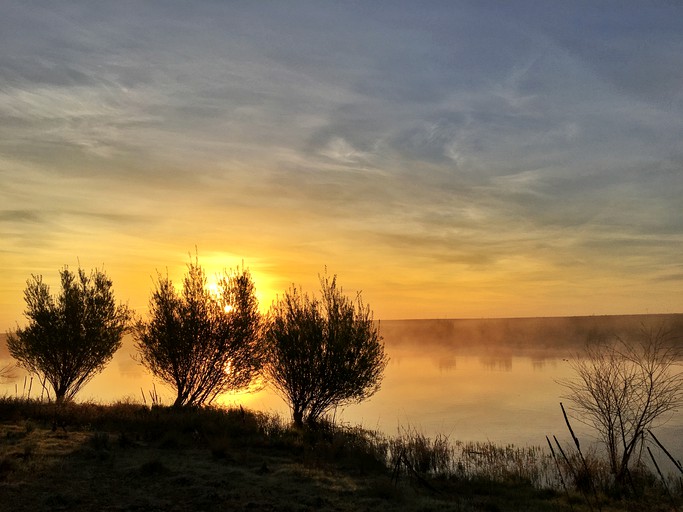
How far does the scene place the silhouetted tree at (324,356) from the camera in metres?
28.6

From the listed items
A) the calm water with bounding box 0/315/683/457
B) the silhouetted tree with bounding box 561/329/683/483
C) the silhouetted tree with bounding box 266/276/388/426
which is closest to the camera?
the silhouetted tree with bounding box 561/329/683/483

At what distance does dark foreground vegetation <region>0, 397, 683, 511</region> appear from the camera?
14133 mm

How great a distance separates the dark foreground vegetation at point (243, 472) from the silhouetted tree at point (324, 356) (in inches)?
129

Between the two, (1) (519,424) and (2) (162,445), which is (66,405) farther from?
(1) (519,424)

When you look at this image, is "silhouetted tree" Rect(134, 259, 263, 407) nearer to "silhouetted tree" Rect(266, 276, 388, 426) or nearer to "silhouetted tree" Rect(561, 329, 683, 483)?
"silhouetted tree" Rect(266, 276, 388, 426)

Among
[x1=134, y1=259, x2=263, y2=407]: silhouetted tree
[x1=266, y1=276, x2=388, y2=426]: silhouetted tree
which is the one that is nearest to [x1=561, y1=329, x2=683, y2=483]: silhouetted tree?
[x1=266, y1=276, x2=388, y2=426]: silhouetted tree

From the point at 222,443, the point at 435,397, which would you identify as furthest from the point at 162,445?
the point at 435,397

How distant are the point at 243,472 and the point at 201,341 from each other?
51.8ft

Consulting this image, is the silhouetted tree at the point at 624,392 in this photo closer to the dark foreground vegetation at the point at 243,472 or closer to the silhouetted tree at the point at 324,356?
the dark foreground vegetation at the point at 243,472

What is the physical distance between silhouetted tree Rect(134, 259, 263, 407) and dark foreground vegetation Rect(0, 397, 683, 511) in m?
5.63

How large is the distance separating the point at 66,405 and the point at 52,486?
13.3 m

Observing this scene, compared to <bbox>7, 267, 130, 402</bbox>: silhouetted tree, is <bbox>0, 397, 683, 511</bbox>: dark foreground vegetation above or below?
below

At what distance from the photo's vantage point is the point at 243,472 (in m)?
16.8

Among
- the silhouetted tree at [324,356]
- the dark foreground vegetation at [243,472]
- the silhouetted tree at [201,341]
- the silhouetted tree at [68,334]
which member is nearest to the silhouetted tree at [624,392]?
the dark foreground vegetation at [243,472]
